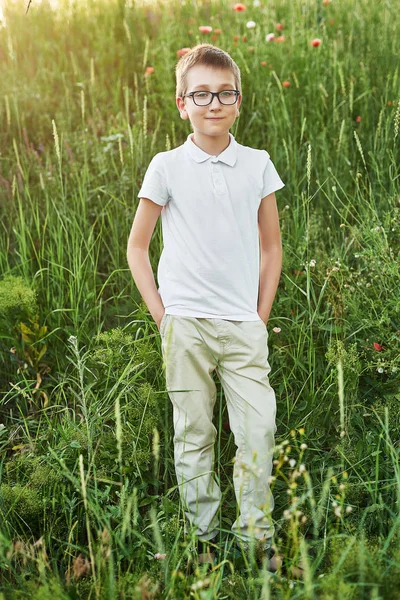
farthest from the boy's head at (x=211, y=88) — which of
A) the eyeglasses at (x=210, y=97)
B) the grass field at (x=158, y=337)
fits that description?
the grass field at (x=158, y=337)

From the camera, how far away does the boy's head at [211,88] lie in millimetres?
2340

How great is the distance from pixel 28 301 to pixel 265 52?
7.57ft

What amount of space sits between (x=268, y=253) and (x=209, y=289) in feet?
1.11

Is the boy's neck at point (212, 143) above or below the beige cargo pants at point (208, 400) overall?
above

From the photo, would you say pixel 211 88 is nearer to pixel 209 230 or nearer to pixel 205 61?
pixel 205 61

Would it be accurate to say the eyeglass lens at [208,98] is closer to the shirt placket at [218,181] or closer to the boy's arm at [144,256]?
the shirt placket at [218,181]

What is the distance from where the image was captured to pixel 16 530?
233cm

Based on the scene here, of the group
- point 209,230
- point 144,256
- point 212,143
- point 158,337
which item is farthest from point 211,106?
point 158,337

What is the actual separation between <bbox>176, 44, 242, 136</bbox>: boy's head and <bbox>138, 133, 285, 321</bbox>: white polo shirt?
0.10m

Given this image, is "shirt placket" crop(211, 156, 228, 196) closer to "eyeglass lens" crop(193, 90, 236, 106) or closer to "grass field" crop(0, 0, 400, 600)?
"eyeglass lens" crop(193, 90, 236, 106)

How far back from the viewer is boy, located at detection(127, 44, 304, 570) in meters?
2.32

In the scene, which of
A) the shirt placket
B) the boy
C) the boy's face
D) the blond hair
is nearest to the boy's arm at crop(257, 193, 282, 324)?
the boy

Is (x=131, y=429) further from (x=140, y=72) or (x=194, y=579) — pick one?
(x=140, y=72)

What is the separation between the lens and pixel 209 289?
2354 millimetres
